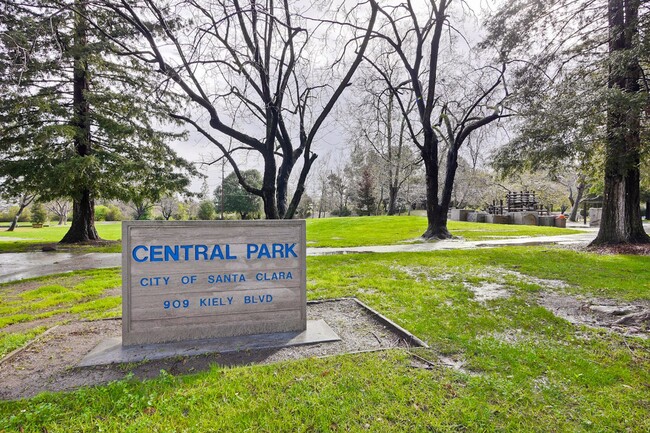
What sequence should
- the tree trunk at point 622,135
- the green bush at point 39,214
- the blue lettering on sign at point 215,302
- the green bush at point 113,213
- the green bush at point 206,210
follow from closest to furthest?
the blue lettering on sign at point 215,302 < the tree trunk at point 622,135 < the green bush at point 39,214 < the green bush at point 206,210 < the green bush at point 113,213

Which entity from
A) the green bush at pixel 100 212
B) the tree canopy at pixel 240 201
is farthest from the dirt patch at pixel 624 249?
the green bush at pixel 100 212

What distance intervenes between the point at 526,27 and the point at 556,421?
10530mm

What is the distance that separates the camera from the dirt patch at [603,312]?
11.2 feet

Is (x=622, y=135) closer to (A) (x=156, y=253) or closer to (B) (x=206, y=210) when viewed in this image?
(A) (x=156, y=253)

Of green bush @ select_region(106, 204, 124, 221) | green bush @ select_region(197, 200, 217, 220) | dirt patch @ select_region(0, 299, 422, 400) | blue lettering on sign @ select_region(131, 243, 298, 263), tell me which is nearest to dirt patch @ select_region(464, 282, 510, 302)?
dirt patch @ select_region(0, 299, 422, 400)

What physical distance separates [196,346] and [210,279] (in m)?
0.62

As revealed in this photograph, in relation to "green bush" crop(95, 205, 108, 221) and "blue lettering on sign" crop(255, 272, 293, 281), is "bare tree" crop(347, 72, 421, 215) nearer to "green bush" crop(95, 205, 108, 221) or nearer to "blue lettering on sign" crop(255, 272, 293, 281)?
"blue lettering on sign" crop(255, 272, 293, 281)

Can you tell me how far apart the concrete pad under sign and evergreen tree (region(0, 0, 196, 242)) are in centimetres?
924

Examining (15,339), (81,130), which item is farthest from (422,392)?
(81,130)

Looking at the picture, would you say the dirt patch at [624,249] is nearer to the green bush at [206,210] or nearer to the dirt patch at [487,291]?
the dirt patch at [487,291]

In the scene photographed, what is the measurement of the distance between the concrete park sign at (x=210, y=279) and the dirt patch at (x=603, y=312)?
10.6 feet

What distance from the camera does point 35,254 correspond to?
10250 mm

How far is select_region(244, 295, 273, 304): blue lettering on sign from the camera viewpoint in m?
3.31

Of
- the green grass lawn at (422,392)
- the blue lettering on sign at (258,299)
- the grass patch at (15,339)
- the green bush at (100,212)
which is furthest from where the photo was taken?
the green bush at (100,212)
